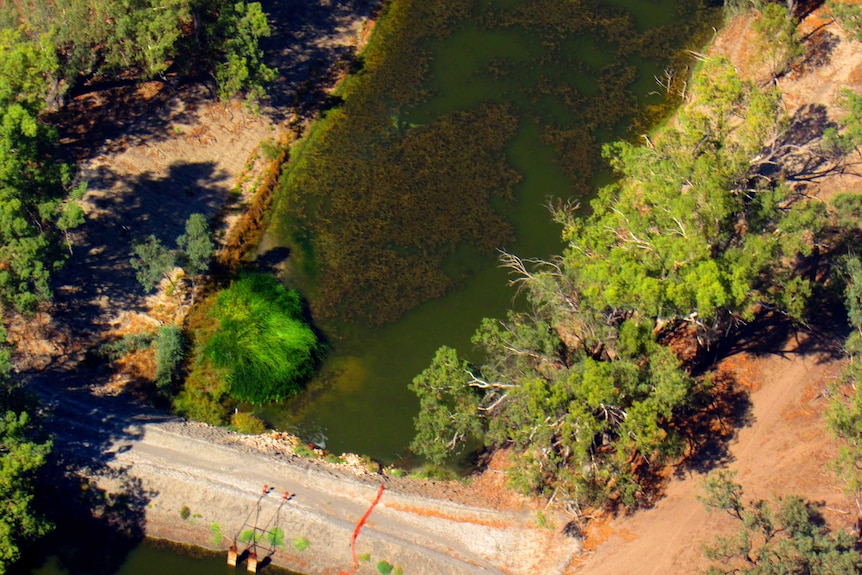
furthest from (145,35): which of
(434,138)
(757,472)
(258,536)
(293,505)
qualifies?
(757,472)

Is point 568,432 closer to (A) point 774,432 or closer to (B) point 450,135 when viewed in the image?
(A) point 774,432

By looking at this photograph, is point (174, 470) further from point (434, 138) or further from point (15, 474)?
point (434, 138)

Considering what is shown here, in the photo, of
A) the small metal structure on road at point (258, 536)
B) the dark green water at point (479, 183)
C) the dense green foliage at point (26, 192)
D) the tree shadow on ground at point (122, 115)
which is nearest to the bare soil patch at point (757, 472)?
the dark green water at point (479, 183)

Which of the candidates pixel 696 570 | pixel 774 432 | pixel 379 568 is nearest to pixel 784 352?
pixel 774 432

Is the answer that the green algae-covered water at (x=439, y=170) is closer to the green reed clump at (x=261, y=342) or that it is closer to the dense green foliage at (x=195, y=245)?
the green reed clump at (x=261, y=342)

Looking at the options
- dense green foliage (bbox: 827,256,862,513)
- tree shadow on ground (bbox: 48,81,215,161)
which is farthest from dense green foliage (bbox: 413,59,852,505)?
tree shadow on ground (bbox: 48,81,215,161)

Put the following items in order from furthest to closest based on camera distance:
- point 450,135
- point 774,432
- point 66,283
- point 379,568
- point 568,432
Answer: point 450,135, point 66,283, point 774,432, point 379,568, point 568,432
